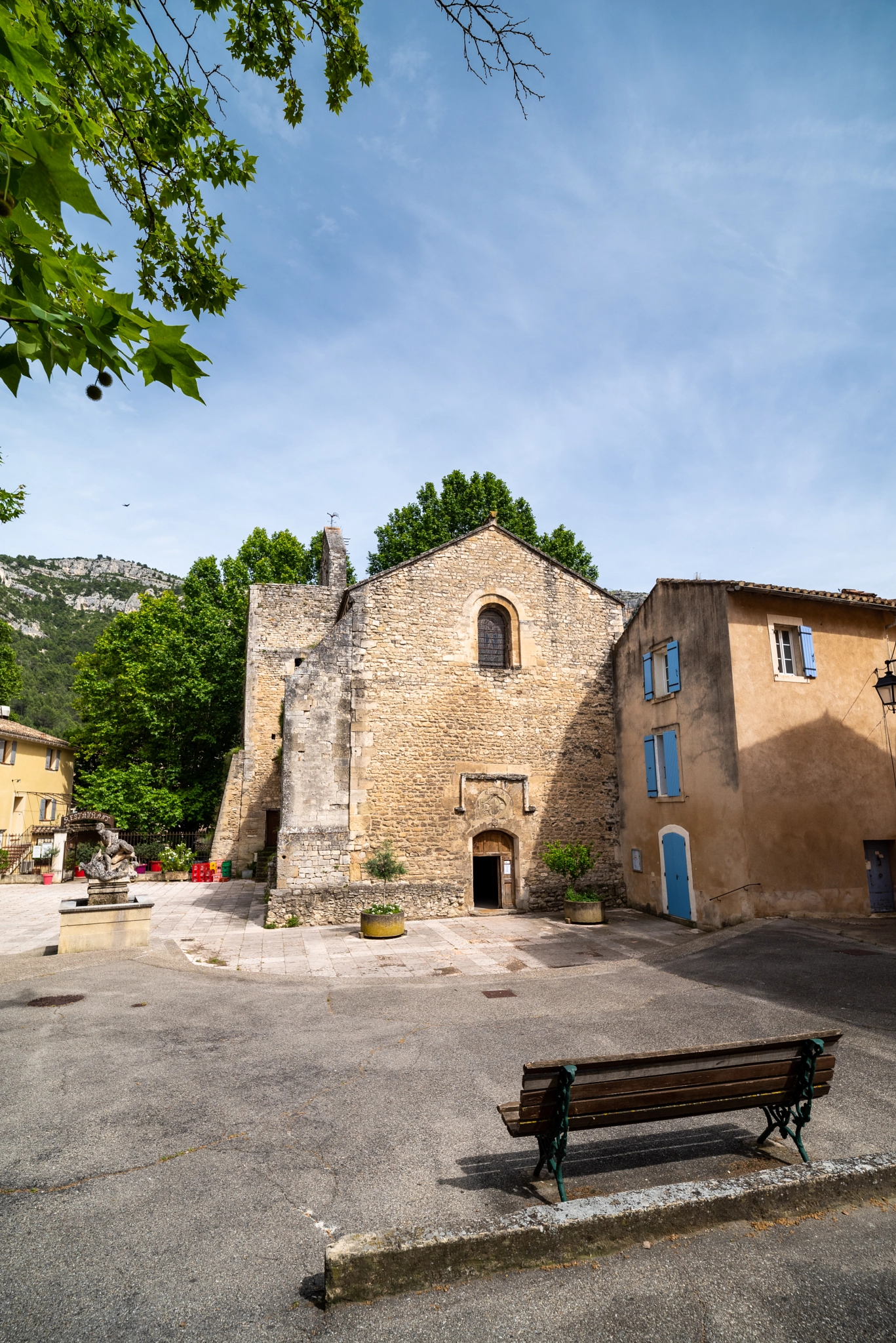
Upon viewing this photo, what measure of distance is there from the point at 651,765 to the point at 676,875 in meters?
2.43

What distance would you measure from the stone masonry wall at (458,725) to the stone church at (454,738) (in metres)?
0.03

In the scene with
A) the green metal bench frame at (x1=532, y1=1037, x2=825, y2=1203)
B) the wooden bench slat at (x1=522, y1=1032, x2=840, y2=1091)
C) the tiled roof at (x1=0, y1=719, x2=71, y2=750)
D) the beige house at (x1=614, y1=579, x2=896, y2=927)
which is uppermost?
the tiled roof at (x1=0, y1=719, x2=71, y2=750)

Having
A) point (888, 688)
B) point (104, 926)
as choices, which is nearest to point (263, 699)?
point (104, 926)

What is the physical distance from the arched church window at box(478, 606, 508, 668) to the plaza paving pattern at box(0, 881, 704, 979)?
20.6 ft

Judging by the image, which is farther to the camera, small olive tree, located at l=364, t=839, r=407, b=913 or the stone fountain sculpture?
small olive tree, located at l=364, t=839, r=407, b=913

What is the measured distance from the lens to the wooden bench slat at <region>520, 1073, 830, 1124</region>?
3.53m

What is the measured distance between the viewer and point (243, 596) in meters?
30.0

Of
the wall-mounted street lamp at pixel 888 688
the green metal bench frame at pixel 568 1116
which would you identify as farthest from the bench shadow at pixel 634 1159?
the wall-mounted street lamp at pixel 888 688

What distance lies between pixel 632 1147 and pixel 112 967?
7996 mm

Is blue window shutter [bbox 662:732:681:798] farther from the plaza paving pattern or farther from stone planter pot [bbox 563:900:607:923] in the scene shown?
stone planter pot [bbox 563:900:607:923]

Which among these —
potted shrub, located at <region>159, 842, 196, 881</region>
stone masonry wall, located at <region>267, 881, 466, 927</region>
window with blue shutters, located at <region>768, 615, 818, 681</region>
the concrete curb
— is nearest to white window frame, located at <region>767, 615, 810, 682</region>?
window with blue shutters, located at <region>768, 615, 818, 681</region>

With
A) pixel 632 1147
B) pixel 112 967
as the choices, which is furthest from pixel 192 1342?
pixel 112 967

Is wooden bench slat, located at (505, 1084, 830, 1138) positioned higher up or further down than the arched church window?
further down

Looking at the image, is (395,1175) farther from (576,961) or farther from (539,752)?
(539,752)
